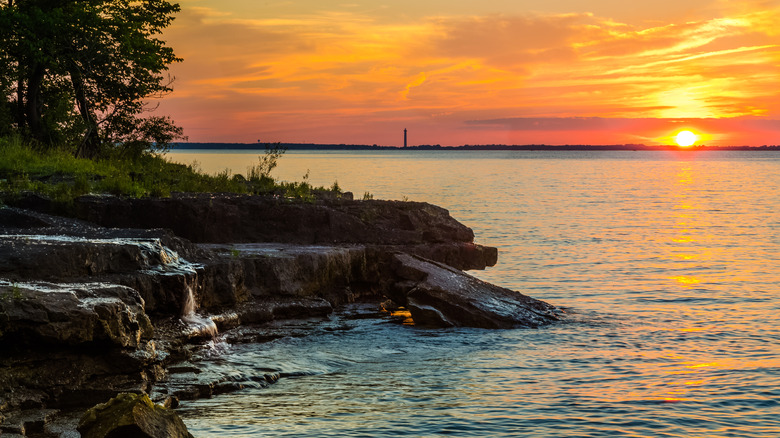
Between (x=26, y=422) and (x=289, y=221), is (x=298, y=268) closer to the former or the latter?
(x=289, y=221)

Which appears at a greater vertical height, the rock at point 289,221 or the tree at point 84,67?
the tree at point 84,67

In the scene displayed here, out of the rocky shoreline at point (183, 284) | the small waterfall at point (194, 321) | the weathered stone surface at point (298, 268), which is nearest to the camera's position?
the rocky shoreline at point (183, 284)

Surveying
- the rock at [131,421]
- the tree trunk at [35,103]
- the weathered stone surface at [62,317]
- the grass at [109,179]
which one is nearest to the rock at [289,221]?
the grass at [109,179]

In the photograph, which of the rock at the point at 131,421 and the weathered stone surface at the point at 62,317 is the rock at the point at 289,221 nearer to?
the weathered stone surface at the point at 62,317

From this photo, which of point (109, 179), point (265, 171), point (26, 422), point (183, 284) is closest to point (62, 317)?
point (26, 422)

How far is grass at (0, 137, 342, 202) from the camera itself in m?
19.2

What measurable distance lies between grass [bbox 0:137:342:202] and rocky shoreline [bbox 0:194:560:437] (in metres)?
1.04

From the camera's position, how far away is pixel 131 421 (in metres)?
7.41

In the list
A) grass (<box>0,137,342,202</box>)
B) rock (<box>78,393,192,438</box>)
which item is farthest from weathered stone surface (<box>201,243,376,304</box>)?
rock (<box>78,393,192,438</box>)

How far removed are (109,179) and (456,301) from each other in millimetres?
10434

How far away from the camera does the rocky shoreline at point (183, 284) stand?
385 inches

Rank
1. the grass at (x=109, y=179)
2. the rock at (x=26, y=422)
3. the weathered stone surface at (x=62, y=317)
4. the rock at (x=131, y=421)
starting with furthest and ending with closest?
the grass at (x=109, y=179)
the weathered stone surface at (x=62, y=317)
the rock at (x=26, y=422)
the rock at (x=131, y=421)

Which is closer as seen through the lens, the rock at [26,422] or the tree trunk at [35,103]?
the rock at [26,422]

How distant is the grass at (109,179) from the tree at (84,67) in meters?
5.13
